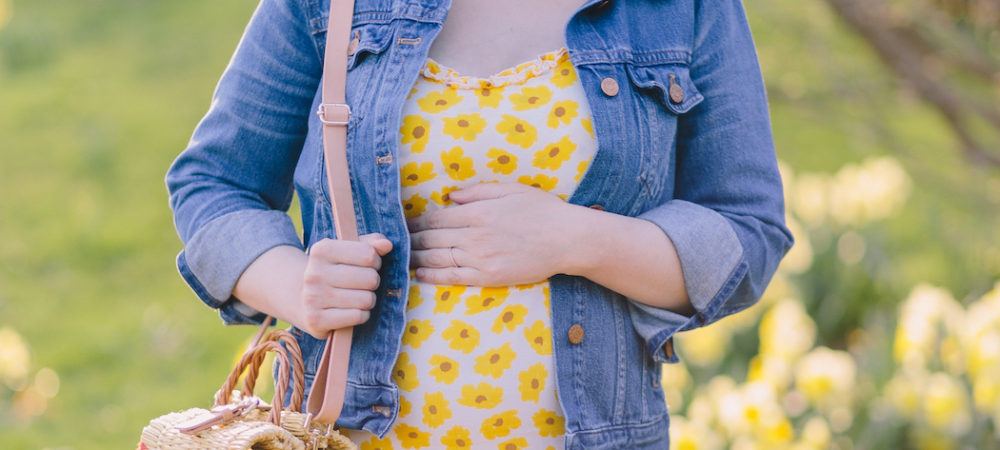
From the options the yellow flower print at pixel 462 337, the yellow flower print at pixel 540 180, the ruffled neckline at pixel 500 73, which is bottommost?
the yellow flower print at pixel 462 337

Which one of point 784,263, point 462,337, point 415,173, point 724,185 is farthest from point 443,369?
point 784,263

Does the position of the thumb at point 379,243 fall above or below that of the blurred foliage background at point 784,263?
above

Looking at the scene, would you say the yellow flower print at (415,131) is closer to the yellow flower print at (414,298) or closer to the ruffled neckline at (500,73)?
the ruffled neckline at (500,73)

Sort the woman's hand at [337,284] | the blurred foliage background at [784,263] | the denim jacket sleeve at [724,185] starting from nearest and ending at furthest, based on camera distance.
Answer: the woman's hand at [337,284] < the denim jacket sleeve at [724,185] < the blurred foliage background at [784,263]

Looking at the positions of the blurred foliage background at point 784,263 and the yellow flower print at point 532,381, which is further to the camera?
the blurred foliage background at point 784,263

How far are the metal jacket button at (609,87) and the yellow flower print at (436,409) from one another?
479mm

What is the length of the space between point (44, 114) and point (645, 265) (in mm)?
5589

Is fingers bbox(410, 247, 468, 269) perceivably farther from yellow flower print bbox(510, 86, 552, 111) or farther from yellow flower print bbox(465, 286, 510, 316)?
yellow flower print bbox(510, 86, 552, 111)

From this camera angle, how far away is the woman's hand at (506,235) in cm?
124

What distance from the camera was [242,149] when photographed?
1372 millimetres

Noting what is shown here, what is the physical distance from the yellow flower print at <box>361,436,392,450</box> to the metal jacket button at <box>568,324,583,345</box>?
0.30 meters

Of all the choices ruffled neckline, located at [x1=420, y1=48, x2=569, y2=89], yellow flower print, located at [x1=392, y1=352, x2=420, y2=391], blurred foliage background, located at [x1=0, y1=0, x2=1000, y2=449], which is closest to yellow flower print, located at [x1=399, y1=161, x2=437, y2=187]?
ruffled neckline, located at [x1=420, y1=48, x2=569, y2=89]

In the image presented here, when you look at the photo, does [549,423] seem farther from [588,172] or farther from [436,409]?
[588,172]

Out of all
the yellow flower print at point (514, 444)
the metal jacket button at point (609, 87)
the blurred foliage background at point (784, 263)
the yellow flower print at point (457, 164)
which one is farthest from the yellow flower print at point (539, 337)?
the blurred foliage background at point (784, 263)
